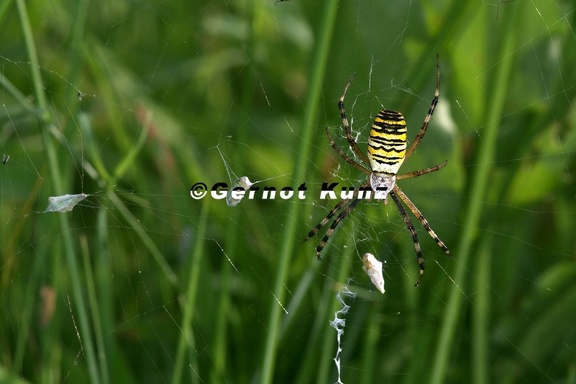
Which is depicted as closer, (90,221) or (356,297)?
(356,297)

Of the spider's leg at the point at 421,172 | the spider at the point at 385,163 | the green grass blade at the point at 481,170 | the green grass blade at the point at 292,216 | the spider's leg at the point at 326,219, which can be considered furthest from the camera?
the spider's leg at the point at 326,219

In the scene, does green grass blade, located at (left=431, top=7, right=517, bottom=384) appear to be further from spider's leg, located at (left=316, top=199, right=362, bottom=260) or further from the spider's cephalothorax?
spider's leg, located at (left=316, top=199, right=362, bottom=260)

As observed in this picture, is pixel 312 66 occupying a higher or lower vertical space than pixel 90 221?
higher

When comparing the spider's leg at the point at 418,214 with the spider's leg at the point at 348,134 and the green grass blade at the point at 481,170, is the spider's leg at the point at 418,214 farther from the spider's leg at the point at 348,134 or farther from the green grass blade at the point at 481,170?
the green grass blade at the point at 481,170

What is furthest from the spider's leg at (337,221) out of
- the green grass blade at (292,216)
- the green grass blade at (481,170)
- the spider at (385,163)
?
the green grass blade at (292,216)

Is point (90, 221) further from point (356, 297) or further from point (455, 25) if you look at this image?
point (455, 25)

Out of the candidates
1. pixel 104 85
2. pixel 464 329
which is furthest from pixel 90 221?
pixel 464 329

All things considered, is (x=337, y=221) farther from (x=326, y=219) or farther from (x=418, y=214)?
(x=418, y=214)

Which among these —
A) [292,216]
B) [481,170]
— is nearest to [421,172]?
[481,170]

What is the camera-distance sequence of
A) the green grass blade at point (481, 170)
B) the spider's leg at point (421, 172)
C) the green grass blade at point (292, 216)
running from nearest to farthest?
the green grass blade at point (292, 216) → the green grass blade at point (481, 170) → the spider's leg at point (421, 172)
